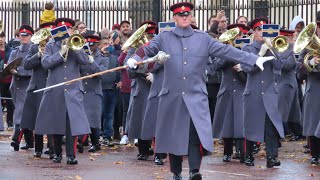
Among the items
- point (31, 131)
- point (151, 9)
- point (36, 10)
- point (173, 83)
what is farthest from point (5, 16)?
point (173, 83)

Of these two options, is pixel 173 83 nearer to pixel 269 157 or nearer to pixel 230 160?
pixel 269 157

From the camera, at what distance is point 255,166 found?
51.9ft

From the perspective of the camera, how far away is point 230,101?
16734 millimetres

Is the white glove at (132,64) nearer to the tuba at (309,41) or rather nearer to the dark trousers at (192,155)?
the dark trousers at (192,155)

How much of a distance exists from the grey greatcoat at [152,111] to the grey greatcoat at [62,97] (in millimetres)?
861

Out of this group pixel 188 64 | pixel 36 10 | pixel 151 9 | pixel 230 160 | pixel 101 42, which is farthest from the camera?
pixel 36 10

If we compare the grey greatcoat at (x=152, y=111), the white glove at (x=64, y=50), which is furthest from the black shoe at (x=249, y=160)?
the white glove at (x=64, y=50)

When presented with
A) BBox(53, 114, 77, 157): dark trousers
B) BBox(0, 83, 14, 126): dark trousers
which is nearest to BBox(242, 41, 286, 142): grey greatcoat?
BBox(53, 114, 77, 157): dark trousers

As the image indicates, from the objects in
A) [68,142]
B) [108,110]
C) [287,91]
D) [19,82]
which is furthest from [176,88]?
[108,110]

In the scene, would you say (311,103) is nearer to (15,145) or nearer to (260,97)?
(260,97)

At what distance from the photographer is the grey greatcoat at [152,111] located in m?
15.7

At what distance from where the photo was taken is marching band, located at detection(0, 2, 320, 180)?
12.9m

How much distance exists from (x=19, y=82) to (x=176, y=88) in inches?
245

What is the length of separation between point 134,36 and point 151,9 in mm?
11055
